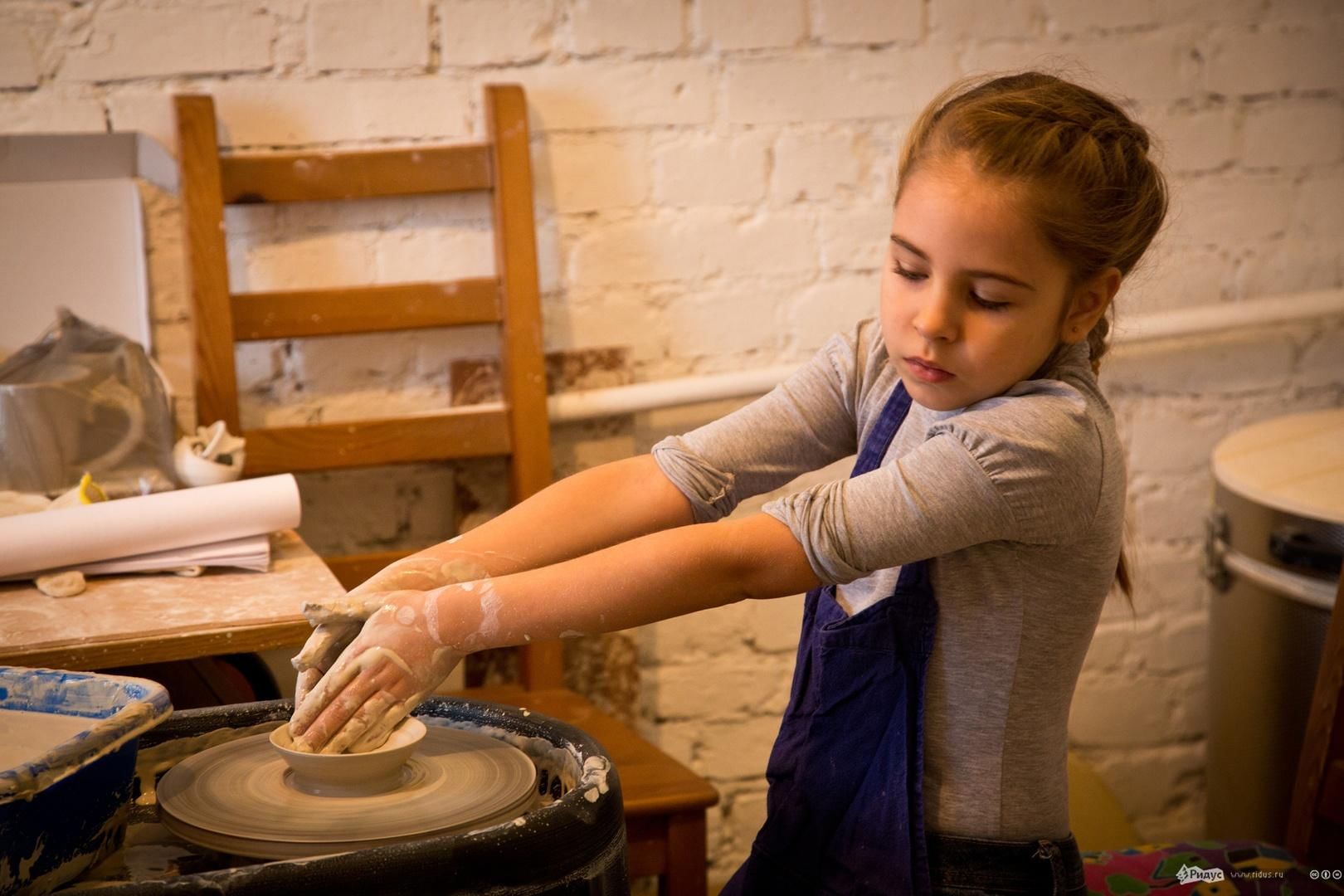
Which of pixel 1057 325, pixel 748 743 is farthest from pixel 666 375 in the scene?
pixel 1057 325

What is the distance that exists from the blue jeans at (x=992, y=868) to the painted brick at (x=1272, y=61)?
1.58 metres

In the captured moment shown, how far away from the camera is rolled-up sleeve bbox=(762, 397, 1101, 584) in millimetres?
1037

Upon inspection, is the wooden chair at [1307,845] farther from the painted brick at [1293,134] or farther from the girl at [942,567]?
the painted brick at [1293,134]

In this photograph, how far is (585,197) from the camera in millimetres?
1999

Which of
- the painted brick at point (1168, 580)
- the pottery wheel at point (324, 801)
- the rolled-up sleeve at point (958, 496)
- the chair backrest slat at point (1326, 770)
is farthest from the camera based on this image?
the painted brick at point (1168, 580)

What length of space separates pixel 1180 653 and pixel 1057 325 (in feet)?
4.72

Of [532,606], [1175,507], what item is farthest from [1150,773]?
[532,606]

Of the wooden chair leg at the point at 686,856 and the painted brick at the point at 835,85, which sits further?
the painted brick at the point at 835,85

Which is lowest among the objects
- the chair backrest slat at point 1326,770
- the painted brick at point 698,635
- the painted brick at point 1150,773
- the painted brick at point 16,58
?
the painted brick at point 1150,773

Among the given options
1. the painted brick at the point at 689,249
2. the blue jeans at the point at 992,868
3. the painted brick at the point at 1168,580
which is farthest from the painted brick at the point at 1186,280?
the blue jeans at the point at 992,868

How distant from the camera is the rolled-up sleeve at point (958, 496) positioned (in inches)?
40.8

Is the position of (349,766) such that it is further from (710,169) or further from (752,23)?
(752,23)

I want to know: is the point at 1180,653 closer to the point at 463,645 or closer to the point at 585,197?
the point at 585,197

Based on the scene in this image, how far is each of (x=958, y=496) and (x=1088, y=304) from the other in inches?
10.0
